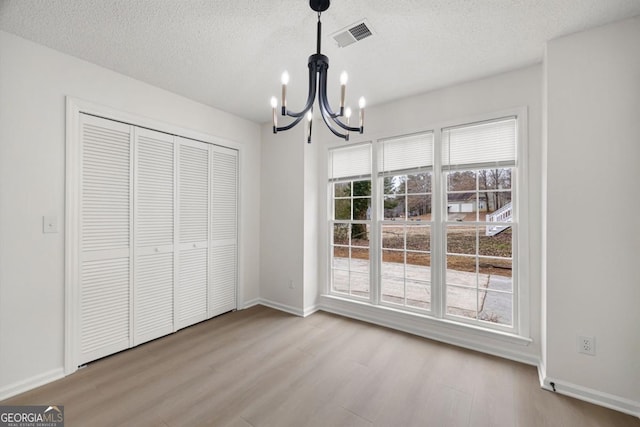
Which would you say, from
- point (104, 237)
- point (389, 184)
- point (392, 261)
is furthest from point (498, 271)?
point (104, 237)

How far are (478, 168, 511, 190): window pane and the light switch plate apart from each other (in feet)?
12.4

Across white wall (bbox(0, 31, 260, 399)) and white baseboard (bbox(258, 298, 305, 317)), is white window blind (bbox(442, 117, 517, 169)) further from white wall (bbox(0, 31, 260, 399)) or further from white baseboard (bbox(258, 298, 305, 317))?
white wall (bbox(0, 31, 260, 399))

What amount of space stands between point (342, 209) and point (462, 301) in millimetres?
1747

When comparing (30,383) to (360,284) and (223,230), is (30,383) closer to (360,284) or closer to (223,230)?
(223,230)

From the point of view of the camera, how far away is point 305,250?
11.8ft

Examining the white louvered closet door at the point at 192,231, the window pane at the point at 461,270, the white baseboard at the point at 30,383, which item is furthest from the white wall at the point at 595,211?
the white baseboard at the point at 30,383

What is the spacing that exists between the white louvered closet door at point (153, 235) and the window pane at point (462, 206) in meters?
3.01

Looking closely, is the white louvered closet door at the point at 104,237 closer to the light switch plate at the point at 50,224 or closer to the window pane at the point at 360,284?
the light switch plate at the point at 50,224

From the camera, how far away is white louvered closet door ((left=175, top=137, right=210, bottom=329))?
10.3ft

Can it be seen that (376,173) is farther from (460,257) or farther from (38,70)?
(38,70)

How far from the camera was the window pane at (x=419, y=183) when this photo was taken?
10.0ft

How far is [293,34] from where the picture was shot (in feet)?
6.61

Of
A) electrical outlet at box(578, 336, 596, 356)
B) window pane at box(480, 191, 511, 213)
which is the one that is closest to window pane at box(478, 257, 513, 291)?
window pane at box(480, 191, 511, 213)

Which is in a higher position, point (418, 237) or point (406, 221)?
point (406, 221)
